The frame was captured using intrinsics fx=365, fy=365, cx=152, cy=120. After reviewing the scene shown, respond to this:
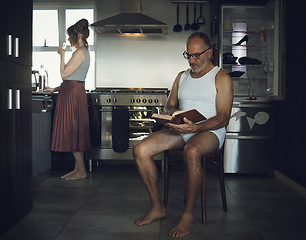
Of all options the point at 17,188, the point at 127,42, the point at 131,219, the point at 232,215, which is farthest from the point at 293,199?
the point at 127,42

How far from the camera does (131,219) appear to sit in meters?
2.39

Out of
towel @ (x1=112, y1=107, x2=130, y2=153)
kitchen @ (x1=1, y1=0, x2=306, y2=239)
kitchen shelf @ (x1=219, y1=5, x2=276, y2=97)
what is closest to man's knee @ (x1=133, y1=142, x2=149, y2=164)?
towel @ (x1=112, y1=107, x2=130, y2=153)

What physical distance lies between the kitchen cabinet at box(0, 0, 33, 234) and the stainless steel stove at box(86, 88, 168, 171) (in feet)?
5.12

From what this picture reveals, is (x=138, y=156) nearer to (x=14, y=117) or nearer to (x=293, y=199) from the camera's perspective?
(x=14, y=117)

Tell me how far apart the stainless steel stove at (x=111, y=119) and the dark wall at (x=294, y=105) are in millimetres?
1314

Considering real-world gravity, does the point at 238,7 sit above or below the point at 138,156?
above

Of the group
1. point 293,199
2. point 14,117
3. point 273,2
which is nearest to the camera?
point 14,117

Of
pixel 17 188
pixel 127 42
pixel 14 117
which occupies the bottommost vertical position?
pixel 17 188

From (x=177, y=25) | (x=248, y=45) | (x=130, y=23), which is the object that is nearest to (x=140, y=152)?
(x=130, y=23)

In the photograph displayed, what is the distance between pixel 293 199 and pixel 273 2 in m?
2.12

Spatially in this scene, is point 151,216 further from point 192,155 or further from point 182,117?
point 182,117

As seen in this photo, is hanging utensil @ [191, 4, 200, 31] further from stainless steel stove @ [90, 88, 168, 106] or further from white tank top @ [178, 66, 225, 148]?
white tank top @ [178, 66, 225, 148]

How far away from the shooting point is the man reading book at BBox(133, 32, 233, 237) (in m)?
2.15

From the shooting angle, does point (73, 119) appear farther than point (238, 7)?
No
